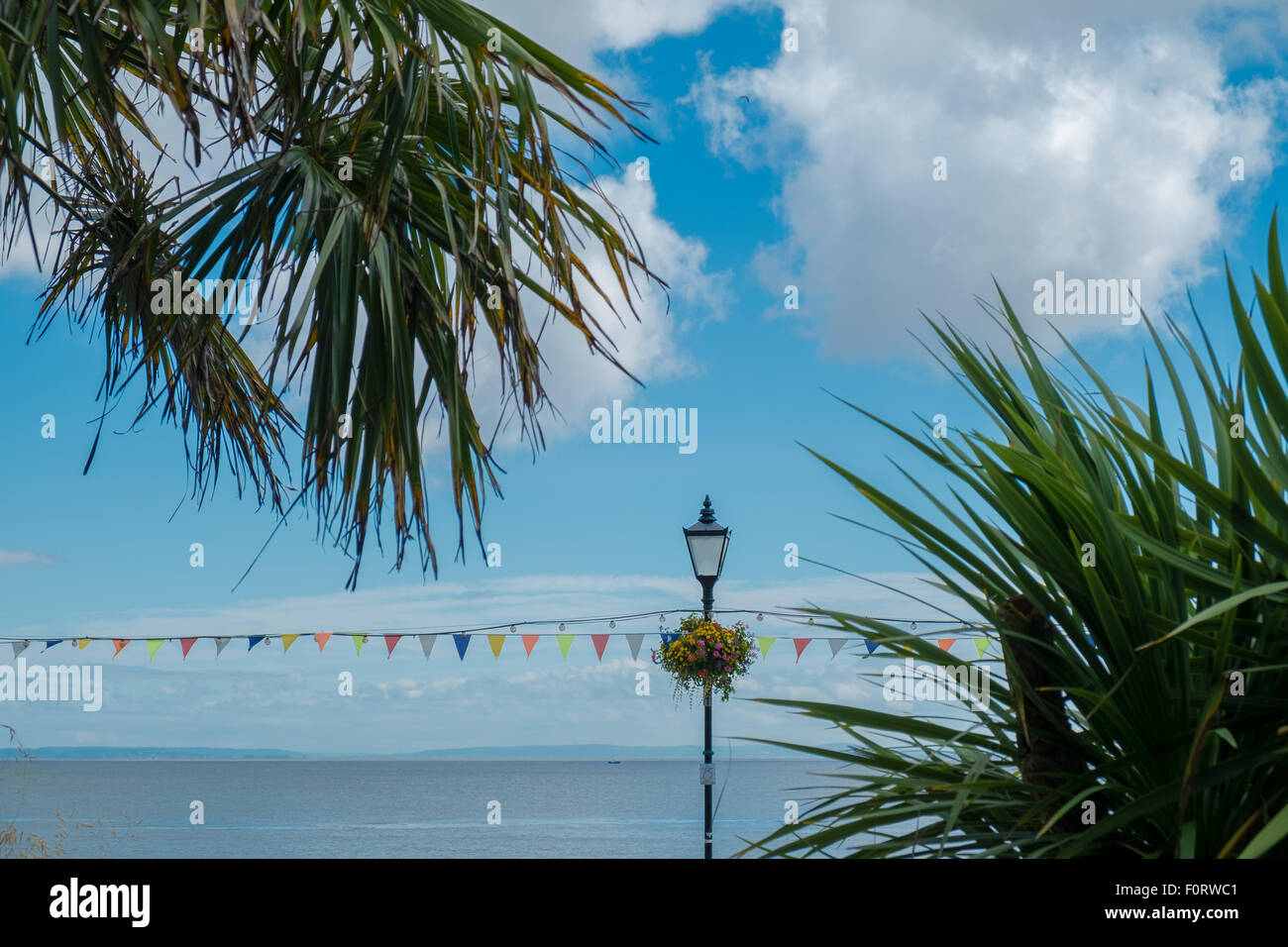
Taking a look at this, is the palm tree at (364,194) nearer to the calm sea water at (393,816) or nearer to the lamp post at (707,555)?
the lamp post at (707,555)

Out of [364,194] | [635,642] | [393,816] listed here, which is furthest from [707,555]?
[393,816]

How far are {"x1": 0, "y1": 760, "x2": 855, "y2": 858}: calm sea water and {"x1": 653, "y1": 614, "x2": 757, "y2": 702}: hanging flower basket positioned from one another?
695cm

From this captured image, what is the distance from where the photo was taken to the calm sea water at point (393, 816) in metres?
34.7

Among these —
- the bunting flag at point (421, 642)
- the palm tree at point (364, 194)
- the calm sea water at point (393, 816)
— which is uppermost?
the palm tree at point (364, 194)

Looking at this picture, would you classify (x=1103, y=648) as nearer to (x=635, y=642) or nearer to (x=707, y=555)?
(x=707, y=555)

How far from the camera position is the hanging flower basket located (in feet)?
29.3

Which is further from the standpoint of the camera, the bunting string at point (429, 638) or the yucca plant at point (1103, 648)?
the bunting string at point (429, 638)

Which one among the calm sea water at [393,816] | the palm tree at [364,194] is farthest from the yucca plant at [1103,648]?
the calm sea water at [393,816]

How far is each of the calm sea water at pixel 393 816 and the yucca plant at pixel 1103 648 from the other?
13.9 metres

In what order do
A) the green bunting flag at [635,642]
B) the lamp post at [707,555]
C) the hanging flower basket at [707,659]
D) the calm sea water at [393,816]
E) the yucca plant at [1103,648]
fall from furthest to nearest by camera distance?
the calm sea water at [393,816]
the green bunting flag at [635,642]
the hanging flower basket at [707,659]
the lamp post at [707,555]
the yucca plant at [1103,648]
